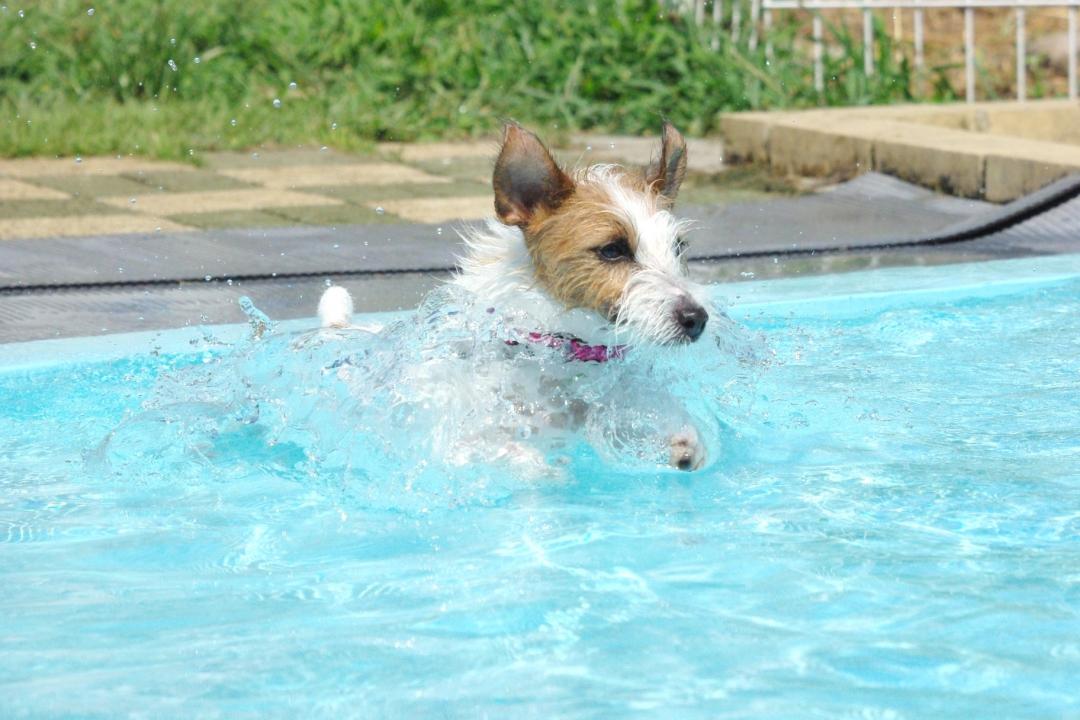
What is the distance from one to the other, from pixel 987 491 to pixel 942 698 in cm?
127

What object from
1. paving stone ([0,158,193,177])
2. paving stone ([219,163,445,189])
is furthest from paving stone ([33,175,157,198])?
paving stone ([219,163,445,189])

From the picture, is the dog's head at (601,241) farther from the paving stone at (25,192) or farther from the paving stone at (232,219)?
the paving stone at (25,192)

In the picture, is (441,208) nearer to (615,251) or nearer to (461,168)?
(461,168)

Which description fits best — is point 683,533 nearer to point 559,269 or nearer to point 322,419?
point 559,269

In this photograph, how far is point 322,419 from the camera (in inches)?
173

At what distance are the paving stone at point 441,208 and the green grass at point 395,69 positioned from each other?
1.75m

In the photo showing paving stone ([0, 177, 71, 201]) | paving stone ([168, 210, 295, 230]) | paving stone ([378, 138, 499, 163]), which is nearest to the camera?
paving stone ([168, 210, 295, 230])

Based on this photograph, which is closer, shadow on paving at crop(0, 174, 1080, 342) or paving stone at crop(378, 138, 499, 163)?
shadow on paving at crop(0, 174, 1080, 342)

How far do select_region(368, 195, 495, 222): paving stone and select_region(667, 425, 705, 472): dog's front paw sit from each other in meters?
3.65

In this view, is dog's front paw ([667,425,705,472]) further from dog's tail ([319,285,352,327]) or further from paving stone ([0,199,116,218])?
paving stone ([0,199,116,218])

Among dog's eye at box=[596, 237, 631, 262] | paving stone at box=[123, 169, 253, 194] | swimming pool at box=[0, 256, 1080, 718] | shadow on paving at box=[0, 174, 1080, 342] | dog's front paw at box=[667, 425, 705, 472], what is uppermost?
dog's eye at box=[596, 237, 631, 262]

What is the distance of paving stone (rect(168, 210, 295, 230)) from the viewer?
741cm

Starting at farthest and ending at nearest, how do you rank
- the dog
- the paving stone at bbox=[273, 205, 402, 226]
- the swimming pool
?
1. the paving stone at bbox=[273, 205, 402, 226]
2. the dog
3. the swimming pool

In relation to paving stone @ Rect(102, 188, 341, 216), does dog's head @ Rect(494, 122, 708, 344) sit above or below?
above
